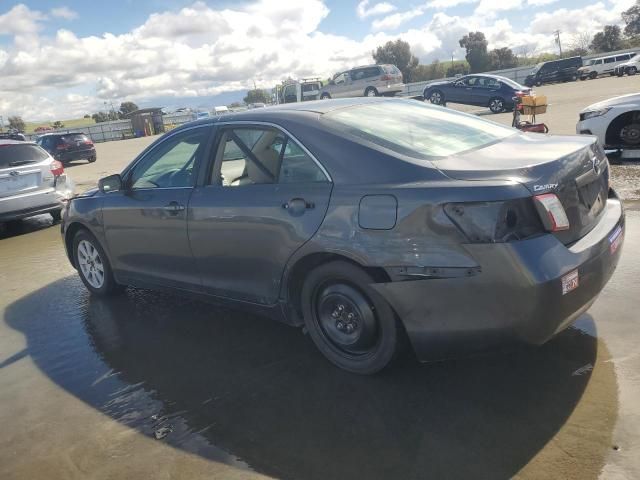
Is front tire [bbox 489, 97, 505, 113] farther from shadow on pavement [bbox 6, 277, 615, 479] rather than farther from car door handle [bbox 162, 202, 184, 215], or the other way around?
car door handle [bbox 162, 202, 184, 215]

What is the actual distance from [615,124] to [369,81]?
23441mm

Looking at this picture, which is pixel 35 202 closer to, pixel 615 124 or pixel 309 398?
pixel 309 398

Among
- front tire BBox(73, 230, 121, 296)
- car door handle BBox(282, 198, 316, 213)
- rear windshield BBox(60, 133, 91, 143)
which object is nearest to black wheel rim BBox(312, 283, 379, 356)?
car door handle BBox(282, 198, 316, 213)

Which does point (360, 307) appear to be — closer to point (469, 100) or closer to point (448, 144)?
point (448, 144)

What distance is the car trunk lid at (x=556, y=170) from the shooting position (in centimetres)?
278

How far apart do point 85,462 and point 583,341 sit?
2981 millimetres

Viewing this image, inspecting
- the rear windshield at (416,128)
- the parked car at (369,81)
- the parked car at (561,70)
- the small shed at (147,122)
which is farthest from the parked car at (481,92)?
the small shed at (147,122)

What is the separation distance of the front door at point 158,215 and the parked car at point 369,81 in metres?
26.6

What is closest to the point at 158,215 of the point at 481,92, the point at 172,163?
the point at 172,163

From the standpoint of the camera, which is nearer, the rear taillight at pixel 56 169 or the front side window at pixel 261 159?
the front side window at pixel 261 159

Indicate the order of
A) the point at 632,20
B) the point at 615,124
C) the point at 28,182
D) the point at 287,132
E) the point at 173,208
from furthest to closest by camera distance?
1. the point at 632,20
2. the point at 28,182
3. the point at 615,124
4. the point at 173,208
5. the point at 287,132

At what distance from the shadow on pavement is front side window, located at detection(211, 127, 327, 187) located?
1190mm

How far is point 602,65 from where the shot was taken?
142 feet

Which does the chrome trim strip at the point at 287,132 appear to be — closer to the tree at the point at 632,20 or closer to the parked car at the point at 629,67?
the parked car at the point at 629,67
